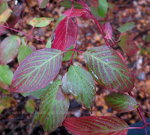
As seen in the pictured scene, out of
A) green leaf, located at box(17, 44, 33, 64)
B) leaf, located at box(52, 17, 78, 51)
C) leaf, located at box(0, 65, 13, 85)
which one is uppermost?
leaf, located at box(52, 17, 78, 51)

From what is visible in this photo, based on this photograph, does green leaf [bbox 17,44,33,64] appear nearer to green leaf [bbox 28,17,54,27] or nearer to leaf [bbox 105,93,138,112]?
green leaf [bbox 28,17,54,27]

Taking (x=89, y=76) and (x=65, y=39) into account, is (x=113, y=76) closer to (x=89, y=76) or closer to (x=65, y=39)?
(x=89, y=76)

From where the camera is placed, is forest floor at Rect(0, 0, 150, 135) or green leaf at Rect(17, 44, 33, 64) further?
forest floor at Rect(0, 0, 150, 135)

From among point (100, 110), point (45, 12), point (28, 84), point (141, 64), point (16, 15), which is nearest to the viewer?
point (28, 84)

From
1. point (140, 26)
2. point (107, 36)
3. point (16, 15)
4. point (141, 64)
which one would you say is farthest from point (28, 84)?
point (140, 26)

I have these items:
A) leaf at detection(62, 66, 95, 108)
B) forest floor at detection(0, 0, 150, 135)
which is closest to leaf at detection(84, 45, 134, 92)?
leaf at detection(62, 66, 95, 108)

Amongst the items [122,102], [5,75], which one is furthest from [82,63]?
[122,102]
